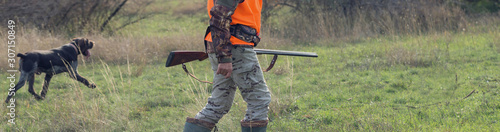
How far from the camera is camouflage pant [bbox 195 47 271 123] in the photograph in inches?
127

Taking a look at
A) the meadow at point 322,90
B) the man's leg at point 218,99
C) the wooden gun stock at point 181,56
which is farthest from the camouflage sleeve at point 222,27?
the meadow at point 322,90

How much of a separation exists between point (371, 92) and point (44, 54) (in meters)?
4.35

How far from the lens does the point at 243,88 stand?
10.8 ft

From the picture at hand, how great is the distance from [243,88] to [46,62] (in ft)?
13.9

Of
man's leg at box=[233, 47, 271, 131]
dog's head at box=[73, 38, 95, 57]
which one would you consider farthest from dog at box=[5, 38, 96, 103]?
man's leg at box=[233, 47, 271, 131]

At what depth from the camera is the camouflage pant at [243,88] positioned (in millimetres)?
3232

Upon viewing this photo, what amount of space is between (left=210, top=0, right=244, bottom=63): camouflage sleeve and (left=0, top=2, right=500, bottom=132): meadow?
5.39 feet

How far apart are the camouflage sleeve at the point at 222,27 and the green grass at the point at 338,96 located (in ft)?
5.41

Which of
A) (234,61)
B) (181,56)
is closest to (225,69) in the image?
(234,61)

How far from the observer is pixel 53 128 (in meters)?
4.87

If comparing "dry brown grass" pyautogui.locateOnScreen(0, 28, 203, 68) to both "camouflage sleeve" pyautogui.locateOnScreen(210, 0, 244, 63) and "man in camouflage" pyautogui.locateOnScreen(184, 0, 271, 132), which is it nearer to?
"man in camouflage" pyautogui.locateOnScreen(184, 0, 271, 132)

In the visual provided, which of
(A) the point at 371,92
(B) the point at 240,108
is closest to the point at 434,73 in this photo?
(A) the point at 371,92

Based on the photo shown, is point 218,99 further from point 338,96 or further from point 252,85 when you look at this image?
point 338,96

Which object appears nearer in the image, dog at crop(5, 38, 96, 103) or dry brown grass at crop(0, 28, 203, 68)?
dog at crop(5, 38, 96, 103)
